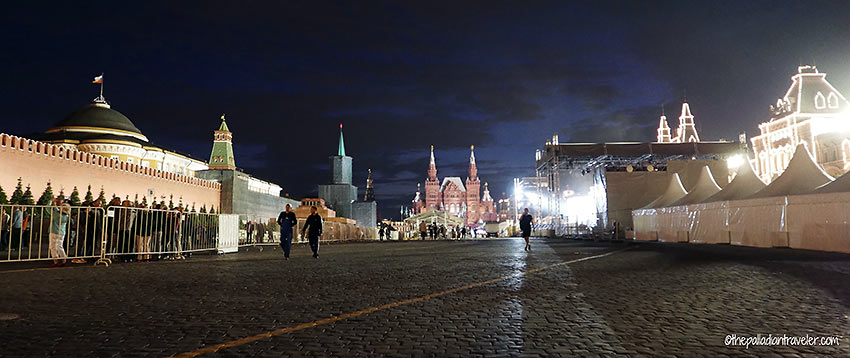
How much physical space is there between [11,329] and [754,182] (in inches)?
707

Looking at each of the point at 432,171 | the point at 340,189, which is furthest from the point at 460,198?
the point at 340,189

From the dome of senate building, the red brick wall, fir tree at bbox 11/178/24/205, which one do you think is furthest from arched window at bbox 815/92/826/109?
the dome of senate building

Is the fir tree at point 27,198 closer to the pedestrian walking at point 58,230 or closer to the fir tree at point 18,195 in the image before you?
the fir tree at point 18,195

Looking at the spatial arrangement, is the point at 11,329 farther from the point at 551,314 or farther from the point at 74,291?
the point at 551,314

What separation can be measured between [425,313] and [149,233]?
29.9 ft

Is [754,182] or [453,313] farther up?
[754,182]

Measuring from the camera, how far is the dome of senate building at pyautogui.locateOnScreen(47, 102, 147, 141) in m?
53.5

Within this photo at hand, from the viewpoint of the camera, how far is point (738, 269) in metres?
8.34

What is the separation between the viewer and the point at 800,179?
13883 mm

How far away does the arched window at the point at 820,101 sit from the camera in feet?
151

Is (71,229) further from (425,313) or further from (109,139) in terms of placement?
(109,139)

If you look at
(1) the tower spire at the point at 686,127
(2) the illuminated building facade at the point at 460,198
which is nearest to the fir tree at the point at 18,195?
(1) the tower spire at the point at 686,127

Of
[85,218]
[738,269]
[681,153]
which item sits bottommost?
[738,269]

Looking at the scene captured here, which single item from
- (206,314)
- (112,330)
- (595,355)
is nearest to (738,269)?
(595,355)
